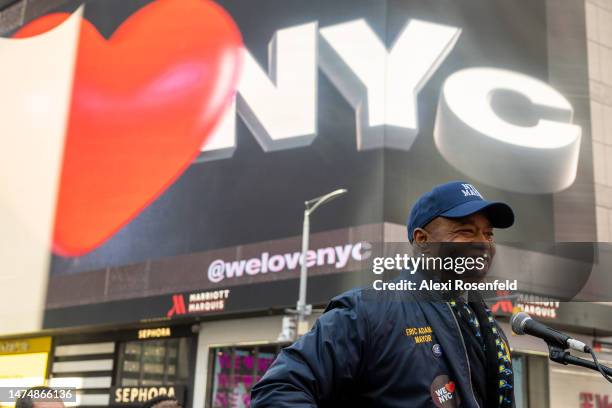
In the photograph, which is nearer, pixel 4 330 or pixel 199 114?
pixel 199 114

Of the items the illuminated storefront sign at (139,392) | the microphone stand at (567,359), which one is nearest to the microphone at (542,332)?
the microphone stand at (567,359)

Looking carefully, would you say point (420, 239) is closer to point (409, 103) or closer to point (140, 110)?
point (409, 103)

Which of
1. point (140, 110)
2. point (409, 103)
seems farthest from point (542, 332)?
point (140, 110)

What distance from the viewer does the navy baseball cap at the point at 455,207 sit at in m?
2.30

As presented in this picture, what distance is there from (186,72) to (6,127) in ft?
27.4

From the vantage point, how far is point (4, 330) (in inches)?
1093

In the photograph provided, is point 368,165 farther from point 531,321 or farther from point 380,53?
point 531,321

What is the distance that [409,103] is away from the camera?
835 inches

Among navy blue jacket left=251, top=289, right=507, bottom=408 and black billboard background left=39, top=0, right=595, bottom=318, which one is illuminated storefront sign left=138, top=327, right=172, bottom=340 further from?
navy blue jacket left=251, top=289, right=507, bottom=408

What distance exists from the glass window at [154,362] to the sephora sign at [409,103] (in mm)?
5513

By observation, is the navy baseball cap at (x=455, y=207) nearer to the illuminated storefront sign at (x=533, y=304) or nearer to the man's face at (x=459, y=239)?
the man's face at (x=459, y=239)

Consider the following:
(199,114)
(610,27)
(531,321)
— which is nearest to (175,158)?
(199,114)

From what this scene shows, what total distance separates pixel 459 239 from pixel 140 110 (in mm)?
23469

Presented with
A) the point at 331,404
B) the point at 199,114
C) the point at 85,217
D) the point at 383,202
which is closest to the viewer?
the point at 331,404
